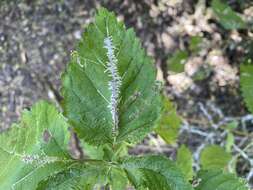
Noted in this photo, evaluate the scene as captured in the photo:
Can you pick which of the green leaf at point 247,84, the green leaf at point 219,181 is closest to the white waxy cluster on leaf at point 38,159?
the green leaf at point 219,181

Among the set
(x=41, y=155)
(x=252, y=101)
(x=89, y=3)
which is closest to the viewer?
(x=41, y=155)

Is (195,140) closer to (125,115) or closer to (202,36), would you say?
(202,36)

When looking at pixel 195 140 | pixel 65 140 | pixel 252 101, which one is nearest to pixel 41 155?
pixel 65 140

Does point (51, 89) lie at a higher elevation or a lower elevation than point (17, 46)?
lower

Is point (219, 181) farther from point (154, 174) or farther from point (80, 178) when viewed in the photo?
point (80, 178)

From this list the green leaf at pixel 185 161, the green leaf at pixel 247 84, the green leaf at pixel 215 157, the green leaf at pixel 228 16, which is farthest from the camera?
the green leaf at pixel 228 16

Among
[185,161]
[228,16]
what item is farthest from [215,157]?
[228,16]

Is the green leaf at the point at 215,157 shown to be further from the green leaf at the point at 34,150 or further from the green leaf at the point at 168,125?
the green leaf at the point at 34,150
